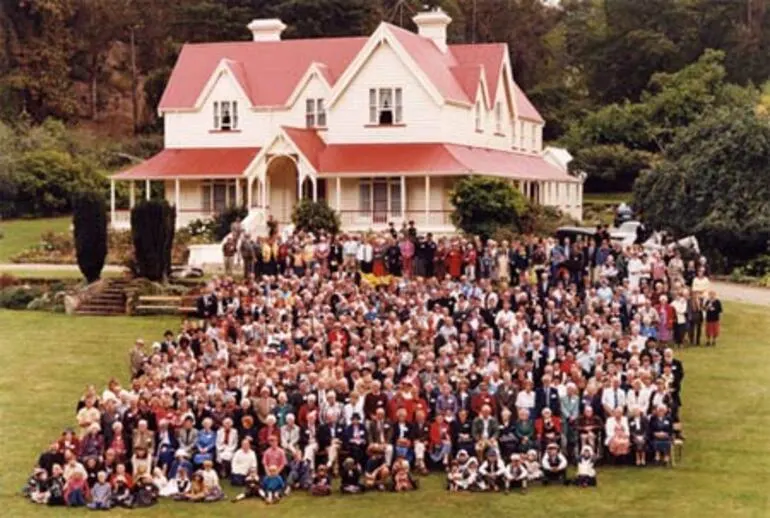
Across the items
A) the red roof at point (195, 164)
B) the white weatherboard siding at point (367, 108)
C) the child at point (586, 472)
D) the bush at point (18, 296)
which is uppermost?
the white weatherboard siding at point (367, 108)

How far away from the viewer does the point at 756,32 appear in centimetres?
8025

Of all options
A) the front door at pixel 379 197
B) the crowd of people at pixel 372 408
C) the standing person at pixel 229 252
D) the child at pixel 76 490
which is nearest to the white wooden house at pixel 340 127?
the front door at pixel 379 197

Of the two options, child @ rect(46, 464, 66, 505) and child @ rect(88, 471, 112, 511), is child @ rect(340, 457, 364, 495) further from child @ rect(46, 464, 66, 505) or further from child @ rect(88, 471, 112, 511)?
child @ rect(46, 464, 66, 505)

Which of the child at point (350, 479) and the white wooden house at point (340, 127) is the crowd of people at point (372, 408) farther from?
the white wooden house at point (340, 127)

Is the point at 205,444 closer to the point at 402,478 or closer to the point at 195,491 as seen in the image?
the point at 195,491

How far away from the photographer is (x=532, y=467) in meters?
22.4

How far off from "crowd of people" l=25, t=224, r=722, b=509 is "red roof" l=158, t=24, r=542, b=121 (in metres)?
29.2

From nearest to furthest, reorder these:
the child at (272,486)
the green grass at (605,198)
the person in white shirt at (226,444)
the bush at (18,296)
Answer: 1. the child at (272,486)
2. the person in white shirt at (226,444)
3. the bush at (18,296)
4. the green grass at (605,198)

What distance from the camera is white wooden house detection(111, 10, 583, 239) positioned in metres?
53.0

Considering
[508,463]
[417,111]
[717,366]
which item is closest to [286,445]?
[508,463]

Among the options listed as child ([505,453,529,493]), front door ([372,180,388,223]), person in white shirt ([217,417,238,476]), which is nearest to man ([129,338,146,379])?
person in white shirt ([217,417,238,476])

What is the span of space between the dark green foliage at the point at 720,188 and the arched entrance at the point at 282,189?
1412 centimetres

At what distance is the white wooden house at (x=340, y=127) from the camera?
174 ft

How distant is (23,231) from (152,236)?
18.5 m
